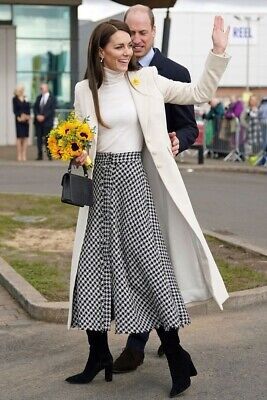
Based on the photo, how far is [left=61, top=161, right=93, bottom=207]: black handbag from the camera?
5051 millimetres

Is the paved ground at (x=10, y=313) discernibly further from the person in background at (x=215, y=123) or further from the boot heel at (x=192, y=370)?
the person in background at (x=215, y=123)

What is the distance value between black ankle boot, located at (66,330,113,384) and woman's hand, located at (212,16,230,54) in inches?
67.4

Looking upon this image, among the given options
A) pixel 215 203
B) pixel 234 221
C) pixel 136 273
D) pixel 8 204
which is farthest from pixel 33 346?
pixel 215 203

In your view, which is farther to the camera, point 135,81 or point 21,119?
point 21,119

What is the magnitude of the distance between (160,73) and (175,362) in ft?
5.51

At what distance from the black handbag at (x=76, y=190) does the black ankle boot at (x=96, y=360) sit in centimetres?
79

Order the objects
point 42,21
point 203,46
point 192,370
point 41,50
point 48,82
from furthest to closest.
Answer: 1. point 203,46
2. point 48,82
3. point 41,50
4. point 42,21
5. point 192,370

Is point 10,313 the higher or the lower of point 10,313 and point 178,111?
the lower

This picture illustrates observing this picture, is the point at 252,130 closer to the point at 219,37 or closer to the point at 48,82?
the point at 48,82

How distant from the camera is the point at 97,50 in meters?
5.15

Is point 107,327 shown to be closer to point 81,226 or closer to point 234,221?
point 81,226

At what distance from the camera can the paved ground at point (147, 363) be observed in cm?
532

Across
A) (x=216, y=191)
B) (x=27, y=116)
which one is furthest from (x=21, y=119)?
(x=216, y=191)

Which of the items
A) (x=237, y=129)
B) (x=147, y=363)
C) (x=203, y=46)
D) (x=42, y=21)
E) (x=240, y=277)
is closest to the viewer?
(x=147, y=363)
